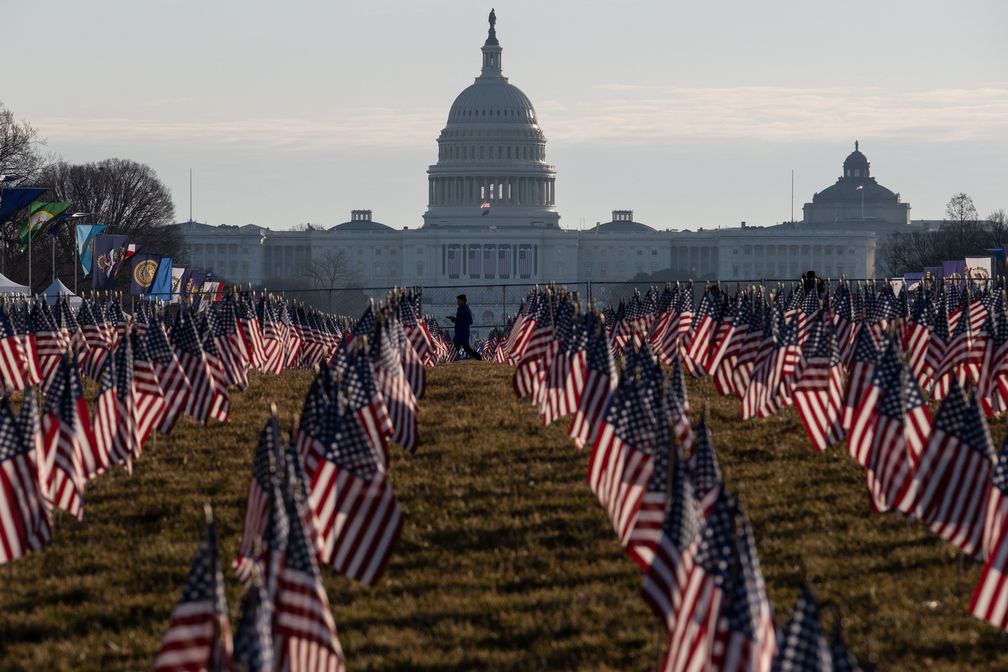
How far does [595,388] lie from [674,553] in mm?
8559

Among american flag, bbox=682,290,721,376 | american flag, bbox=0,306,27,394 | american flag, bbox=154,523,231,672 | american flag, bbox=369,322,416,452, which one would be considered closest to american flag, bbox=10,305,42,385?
american flag, bbox=0,306,27,394

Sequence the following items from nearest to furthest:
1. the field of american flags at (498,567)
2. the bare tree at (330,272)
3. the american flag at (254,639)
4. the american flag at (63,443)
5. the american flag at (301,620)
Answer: the american flag at (254,639), the american flag at (301,620), the field of american flags at (498,567), the american flag at (63,443), the bare tree at (330,272)

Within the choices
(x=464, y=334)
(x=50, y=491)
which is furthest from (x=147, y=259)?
(x=50, y=491)

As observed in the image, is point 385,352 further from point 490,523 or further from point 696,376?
point 696,376

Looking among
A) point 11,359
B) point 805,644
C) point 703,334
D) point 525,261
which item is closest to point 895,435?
point 805,644

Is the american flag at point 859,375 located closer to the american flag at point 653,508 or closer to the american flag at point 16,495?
the american flag at point 653,508

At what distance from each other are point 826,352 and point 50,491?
7.90 meters

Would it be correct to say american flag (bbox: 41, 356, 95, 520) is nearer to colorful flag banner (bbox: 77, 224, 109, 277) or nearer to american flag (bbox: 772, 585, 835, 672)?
american flag (bbox: 772, 585, 835, 672)

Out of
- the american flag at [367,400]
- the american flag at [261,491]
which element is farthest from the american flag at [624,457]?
the american flag at [261,491]

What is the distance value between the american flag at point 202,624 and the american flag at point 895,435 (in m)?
7.69

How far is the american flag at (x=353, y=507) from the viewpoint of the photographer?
50.6 ft

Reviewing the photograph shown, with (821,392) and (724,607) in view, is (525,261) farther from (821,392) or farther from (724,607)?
(724,607)

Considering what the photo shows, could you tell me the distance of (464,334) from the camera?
139 ft

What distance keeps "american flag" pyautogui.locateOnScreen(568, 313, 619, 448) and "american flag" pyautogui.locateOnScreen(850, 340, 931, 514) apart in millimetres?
3292
